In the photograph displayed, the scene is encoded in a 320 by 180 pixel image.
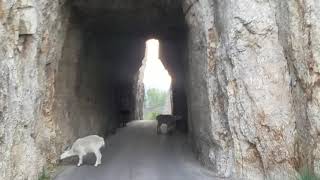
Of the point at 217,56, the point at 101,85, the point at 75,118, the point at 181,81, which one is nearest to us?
the point at 217,56

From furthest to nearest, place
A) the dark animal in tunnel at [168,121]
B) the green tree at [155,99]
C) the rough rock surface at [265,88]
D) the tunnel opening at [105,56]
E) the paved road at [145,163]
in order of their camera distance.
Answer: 1. the green tree at [155,99]
2. the dark animal in tunnel at [168,121]
3. the tunnel opening at [105,56]
4. the paved road at [145,163]
5. the rough rock surface at [265,88]

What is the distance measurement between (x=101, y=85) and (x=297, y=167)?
10884 mm

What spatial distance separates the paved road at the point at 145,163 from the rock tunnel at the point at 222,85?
0.57 m

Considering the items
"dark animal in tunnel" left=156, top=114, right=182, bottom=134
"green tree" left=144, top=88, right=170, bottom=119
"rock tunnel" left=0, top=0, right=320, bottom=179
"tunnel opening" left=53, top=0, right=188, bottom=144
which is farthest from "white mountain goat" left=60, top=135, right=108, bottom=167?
"green tree" left=144, top=88, right=170, bottom=119

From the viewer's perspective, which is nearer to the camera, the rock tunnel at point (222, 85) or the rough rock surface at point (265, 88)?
the rock tunnel at point (222, 85)

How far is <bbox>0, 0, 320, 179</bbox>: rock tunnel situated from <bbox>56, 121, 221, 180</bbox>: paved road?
0.57 meters

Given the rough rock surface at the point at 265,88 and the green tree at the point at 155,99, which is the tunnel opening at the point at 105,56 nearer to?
the rough rock surface at the point at 265,88

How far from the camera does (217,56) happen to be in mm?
11211

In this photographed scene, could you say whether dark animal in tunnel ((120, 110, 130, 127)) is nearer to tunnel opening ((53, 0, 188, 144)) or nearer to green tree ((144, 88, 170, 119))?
tunnel opening ((53, 0, 188, 144))

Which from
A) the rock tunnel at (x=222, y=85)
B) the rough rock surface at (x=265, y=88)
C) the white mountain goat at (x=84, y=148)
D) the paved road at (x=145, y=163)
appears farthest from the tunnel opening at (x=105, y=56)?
the rough rock surface at (x=265, y=88)

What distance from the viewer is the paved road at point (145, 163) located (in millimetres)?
11375

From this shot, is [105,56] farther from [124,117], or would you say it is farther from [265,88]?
[265,88]

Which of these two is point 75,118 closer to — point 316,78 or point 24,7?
point 24,7

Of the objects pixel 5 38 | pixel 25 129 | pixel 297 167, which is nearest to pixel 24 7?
pixel 5 38
